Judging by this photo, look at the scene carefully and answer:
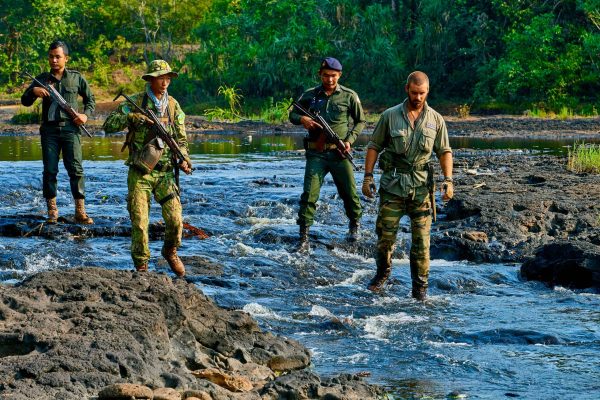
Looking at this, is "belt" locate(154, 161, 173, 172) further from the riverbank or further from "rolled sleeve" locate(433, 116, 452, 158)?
the riverbank

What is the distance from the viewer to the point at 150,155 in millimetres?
8500

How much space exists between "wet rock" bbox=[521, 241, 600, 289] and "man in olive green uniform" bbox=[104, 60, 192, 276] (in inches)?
140

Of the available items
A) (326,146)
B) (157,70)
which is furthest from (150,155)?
(326,146)

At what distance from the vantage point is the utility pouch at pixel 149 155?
27.9 feet

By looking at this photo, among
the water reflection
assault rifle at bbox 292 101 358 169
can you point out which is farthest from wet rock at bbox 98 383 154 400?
the water reflection

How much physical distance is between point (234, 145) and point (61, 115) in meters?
16.8

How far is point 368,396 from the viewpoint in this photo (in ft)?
19.0

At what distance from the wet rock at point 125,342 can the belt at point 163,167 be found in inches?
70.4

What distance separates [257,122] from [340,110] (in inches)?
1065

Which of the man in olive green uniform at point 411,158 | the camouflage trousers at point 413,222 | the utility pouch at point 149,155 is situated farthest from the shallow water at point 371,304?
the utility pouch at point 149,155

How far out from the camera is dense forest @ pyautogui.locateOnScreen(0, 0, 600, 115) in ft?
125

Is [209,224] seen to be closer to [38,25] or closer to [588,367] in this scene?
[588,367]

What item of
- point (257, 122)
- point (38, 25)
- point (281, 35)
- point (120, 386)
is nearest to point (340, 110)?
point (120, 386)

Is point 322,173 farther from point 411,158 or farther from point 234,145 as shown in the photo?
point 234,145
